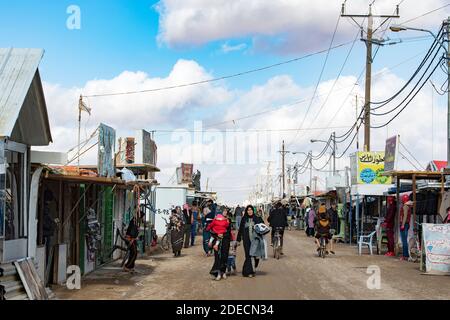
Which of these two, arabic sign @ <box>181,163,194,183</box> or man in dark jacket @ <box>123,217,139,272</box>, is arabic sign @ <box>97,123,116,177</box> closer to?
man in dark jacket @ <box>123,217,139,272</box>

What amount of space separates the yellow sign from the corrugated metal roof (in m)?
18.1

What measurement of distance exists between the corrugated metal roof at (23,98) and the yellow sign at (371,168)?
1808 centimetres

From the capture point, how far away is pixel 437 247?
15789 mm

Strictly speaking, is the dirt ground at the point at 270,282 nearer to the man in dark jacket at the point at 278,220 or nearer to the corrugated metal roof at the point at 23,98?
the man in dark jacket at the point at 278,220

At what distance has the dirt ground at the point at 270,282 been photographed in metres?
11.7

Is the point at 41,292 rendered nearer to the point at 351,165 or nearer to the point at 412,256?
the point at 412,256

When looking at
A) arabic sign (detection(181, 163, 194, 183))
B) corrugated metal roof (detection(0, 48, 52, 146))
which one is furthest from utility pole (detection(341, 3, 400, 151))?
A: arabic sign (detection(181, 163, 194, 183))


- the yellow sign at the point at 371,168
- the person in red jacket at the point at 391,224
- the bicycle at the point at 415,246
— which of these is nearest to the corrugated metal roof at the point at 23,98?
the bicycle at the point at 415,246

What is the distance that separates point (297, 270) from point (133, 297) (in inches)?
229

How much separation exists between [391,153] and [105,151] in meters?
11.6

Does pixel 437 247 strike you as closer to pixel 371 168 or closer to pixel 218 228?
pixel 218 228

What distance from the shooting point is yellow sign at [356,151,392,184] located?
1057 inches

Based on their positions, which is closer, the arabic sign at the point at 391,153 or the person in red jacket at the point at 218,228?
the person in red jacket at the point at 218,228
